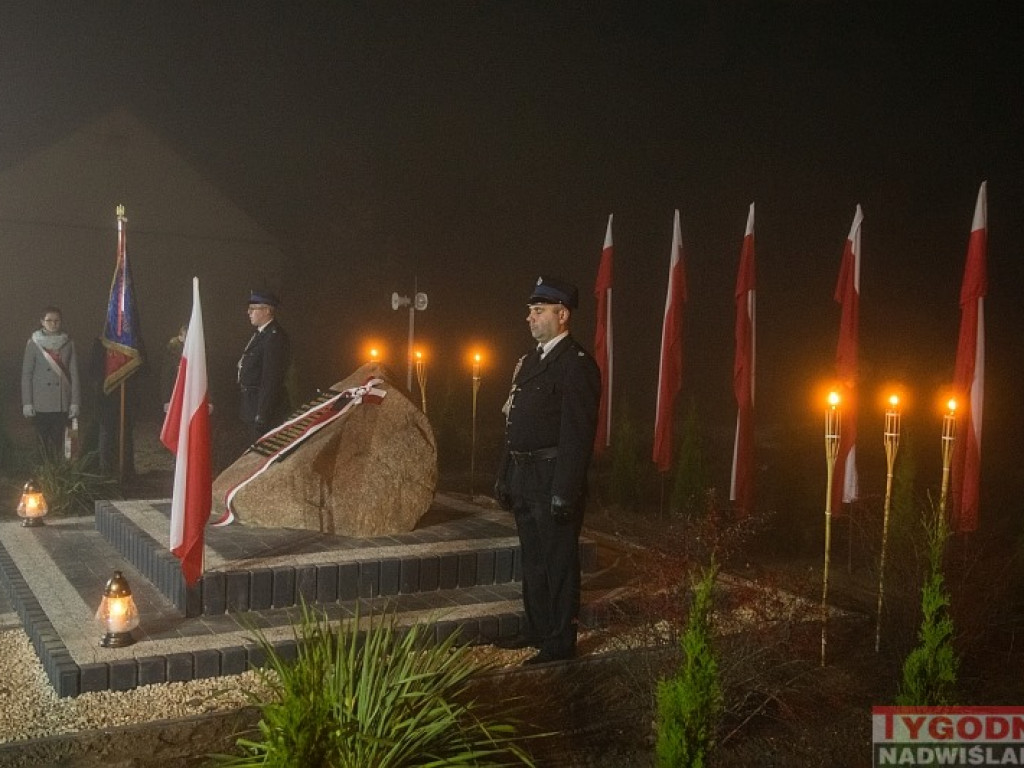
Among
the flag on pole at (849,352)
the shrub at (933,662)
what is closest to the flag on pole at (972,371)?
the flag on pole at (849,352)

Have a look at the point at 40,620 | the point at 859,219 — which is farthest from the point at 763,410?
the point at 40,620

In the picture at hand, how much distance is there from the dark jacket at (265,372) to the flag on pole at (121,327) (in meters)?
1.86

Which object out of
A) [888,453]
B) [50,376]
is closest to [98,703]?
[888,453]

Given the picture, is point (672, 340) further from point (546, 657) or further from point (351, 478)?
point (546, 657)

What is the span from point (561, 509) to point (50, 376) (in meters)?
7.28

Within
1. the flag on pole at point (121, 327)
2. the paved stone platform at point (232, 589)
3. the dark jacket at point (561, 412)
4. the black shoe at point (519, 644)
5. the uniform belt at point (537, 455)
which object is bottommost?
the black shoe at point (519, 644)

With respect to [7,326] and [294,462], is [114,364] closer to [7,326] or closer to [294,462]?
[294,462]

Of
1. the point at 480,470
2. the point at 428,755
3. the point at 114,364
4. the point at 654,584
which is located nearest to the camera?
the point at 428,755

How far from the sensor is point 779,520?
9336 millimetres

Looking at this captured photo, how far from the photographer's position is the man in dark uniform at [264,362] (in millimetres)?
7215

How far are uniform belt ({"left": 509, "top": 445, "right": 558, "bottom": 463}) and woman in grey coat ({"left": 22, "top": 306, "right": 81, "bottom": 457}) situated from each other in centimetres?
665

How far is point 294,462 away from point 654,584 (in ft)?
8.97

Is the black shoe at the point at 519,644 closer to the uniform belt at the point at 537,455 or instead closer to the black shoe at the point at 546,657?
the black shoe at the point at 546,657

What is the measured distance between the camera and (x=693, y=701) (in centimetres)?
342
